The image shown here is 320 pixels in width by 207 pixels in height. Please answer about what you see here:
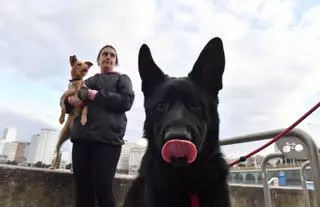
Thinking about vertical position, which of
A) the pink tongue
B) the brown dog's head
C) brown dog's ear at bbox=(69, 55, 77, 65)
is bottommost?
the pink tongue

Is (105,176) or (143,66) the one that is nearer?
(143,66)

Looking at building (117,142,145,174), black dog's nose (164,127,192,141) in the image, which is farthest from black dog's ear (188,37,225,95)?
building (117,142,145,174)

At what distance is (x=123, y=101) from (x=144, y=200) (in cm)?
102

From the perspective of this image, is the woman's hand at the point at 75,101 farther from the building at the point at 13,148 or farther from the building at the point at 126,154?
the building at the point at 13,148

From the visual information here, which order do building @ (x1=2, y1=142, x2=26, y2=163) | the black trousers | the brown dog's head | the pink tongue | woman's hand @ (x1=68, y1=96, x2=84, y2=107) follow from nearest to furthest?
the pink tongue
the black trousers
woman's hand @ (x1=68, y1=96, x2=84, y2=107)
the brown dog's head
building @ (x1=2, y1=142, x2=26, y2=163)

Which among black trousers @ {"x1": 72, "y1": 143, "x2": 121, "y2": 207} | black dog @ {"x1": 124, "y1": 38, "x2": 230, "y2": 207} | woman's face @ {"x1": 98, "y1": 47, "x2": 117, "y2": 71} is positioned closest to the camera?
black dog @ {"x1": 124, "y1": 38, "x2": 230, "y2": 207}

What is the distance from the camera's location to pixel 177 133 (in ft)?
4.54

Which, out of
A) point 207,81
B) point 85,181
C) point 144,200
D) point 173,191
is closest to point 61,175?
point 85,181

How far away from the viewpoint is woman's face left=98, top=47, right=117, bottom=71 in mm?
2820

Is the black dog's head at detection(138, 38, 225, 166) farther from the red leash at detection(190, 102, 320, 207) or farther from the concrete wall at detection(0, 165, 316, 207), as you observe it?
the concrete wall at detection(0, 165, 316, 207)

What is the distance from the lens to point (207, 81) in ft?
6.07

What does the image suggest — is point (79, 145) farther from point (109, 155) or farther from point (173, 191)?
point (173, 191)

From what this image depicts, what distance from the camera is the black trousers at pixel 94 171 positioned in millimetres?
2359

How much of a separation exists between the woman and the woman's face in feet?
0.81
